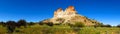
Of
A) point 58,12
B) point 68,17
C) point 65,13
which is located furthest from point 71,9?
point 58,12

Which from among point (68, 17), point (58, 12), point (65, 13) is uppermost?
point (58, 12)

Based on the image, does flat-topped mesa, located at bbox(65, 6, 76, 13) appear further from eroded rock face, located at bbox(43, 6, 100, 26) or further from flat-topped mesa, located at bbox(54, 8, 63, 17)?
flat-topped mesa, located at bbox(54, 8, 63, 17)

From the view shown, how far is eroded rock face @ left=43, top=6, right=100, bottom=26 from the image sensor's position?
92.0m

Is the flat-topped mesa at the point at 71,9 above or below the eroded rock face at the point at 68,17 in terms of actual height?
above

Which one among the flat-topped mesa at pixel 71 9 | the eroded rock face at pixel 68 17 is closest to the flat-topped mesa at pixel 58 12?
the eroded rock face at pixel 68 17

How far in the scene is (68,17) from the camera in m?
98.6

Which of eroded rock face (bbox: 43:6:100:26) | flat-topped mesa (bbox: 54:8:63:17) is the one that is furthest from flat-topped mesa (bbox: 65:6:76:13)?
flat-topped mesa (bbox: 54:8:63:17)

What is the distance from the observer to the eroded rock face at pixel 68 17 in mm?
92000

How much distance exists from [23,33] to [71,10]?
220ft

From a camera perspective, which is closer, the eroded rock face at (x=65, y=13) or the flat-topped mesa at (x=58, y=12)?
the eroded rock face at (x=65, y=13)

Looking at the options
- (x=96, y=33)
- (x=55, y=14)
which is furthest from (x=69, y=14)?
(x=96, y=33)

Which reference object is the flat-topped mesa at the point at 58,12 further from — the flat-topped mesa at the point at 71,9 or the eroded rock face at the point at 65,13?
the flat-topped mesa at the point at 71,9

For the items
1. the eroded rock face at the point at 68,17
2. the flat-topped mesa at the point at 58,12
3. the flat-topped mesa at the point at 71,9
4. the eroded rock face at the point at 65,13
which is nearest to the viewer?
the eroded rock face at the point at 68,17

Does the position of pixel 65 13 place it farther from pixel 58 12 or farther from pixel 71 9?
pixel 71 9
